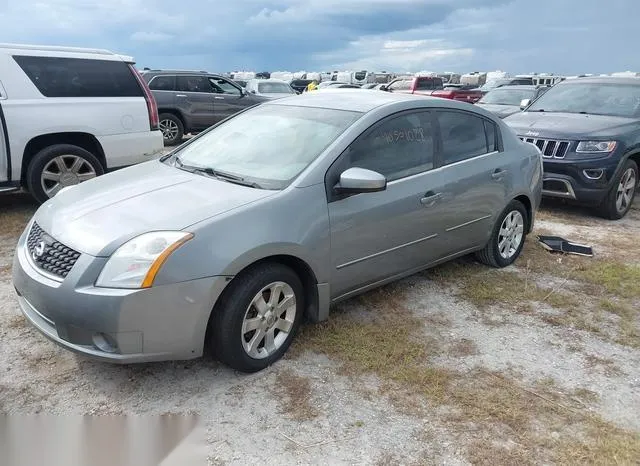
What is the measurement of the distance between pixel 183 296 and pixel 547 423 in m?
2.04

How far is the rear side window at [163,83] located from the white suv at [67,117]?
566cm

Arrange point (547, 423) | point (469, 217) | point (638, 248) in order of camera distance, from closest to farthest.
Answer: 1. point (547, 423)
2. point (469, 217)
3. point (638, 248)

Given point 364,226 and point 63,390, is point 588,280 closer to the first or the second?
point 364,226

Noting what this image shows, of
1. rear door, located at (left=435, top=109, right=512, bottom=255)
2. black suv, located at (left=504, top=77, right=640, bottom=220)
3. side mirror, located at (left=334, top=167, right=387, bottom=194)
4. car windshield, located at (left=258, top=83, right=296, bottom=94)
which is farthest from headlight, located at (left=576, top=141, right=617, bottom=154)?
car windshield, located at (left=258, top=83, right=296, bottom=94)

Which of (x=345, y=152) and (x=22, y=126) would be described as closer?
(x=345, y=152)

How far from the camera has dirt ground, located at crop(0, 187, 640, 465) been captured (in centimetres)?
264

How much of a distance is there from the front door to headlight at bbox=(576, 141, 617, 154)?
3.61 metres

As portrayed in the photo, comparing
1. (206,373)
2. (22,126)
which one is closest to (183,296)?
(206,373)

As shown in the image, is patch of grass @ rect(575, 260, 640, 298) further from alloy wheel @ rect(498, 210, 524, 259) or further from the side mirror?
the side mirror

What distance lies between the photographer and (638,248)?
5836 mm

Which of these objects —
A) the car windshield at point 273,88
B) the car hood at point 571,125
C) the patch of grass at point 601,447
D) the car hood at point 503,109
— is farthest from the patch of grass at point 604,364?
the car windshield at point 273,88

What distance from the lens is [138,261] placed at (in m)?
2.69

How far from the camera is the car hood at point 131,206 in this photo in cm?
283

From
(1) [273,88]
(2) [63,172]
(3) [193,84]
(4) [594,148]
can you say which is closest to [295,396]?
(2) [63,172]
